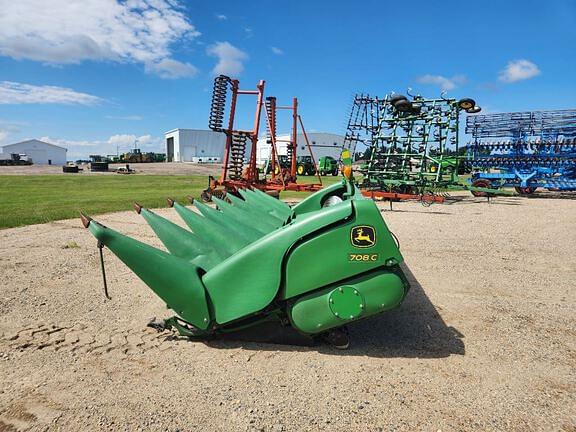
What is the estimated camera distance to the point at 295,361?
9.77ft

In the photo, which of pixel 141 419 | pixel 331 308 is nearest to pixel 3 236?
pixel 141 419

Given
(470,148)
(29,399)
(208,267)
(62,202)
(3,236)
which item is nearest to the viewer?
(29,399)

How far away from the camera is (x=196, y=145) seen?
252 ft

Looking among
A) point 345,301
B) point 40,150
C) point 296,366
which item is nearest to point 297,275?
point 345,301

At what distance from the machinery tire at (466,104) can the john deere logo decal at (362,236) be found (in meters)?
14.0

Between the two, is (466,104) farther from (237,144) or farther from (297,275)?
(297,275)

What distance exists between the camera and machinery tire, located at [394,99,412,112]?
49.6 feet

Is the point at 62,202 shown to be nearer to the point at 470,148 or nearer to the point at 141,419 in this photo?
the point at 141,419

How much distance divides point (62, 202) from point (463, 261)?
12552 millimetres

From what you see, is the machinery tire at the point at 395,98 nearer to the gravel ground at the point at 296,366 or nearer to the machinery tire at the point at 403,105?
the machinery tire at the point at 403,105

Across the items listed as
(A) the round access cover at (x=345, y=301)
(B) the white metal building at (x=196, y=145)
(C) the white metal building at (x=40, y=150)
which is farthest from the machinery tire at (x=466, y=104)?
(C) the white metal building at (x=40, y=150)

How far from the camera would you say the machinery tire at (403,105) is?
49.6 ft

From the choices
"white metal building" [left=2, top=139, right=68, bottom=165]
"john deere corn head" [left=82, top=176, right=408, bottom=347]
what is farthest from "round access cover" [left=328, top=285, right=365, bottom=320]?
"white metal building" [left=2, top=139, right=68, bottom=165]

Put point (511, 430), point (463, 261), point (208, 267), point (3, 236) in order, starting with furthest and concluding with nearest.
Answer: point (3, 236) < point (463, 261) < point (208, 267) < point (511, 430)
